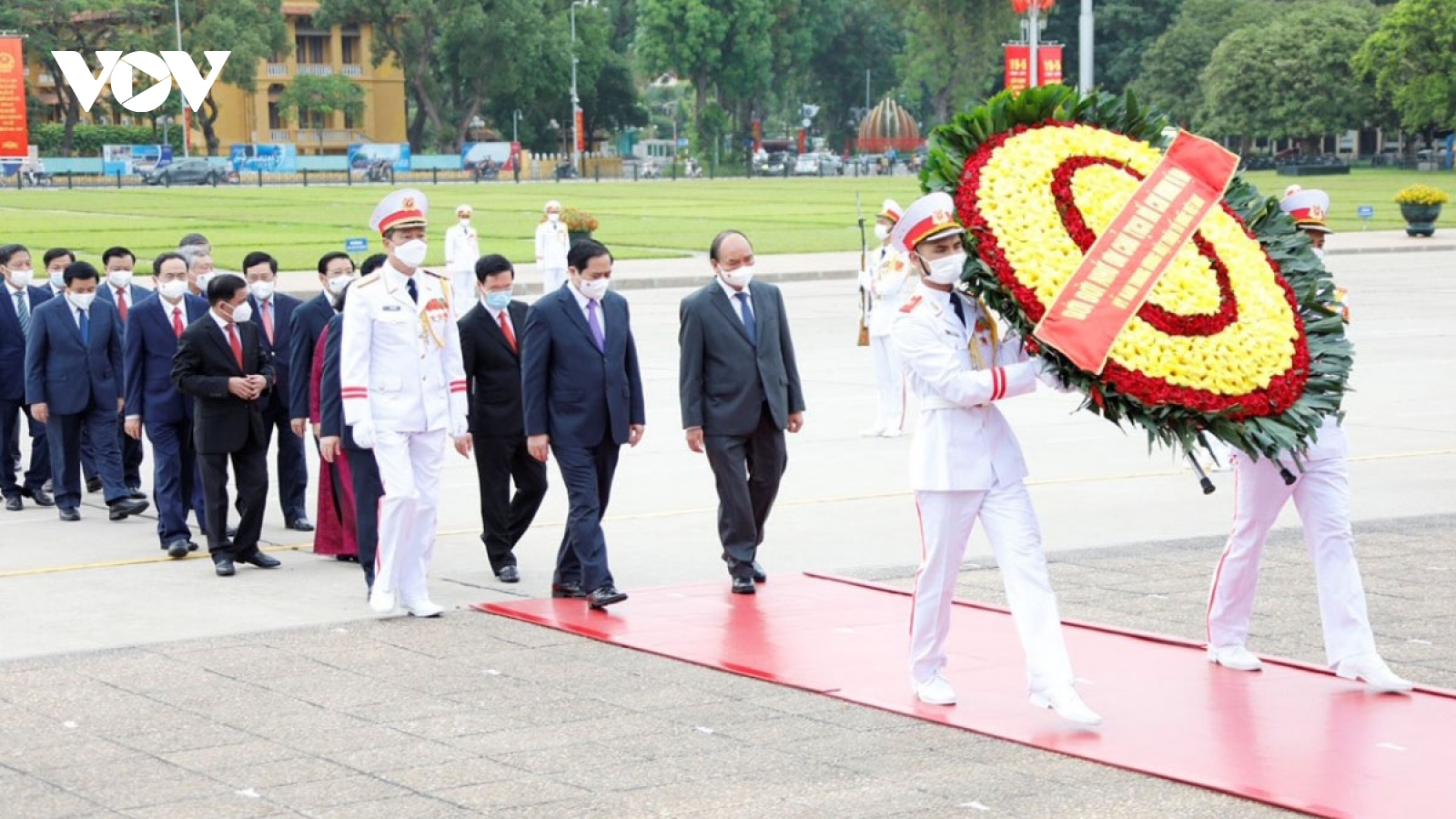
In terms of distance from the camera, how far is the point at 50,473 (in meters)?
14.5

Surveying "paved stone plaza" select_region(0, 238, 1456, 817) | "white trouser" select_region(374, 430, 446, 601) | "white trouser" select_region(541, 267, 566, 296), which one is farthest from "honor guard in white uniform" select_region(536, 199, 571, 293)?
"white trouser" select_region(374, 430, 446, 601)

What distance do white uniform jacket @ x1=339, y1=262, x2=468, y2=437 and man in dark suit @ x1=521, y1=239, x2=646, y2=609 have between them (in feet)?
1.41

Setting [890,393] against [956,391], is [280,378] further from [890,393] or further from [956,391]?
[956,391]

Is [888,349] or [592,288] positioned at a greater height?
[592,288]

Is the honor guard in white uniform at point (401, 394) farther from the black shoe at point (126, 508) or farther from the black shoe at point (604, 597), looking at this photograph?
the black shoe at point (126, 508)

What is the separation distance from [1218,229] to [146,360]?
711 centimetres

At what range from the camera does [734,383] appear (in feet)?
33.3

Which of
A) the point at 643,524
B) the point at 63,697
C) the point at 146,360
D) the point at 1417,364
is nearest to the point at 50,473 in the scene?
the point at 146,360

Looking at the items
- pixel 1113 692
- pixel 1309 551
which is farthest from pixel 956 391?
pixel 1309 551

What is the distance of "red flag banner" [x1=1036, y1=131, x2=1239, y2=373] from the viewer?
23.8 feet

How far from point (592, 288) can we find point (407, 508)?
4.73 ft

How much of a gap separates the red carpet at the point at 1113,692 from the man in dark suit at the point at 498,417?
2.95ft

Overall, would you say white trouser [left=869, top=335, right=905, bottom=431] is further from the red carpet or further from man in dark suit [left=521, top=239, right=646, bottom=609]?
man in dark suit [left=521, top=239, right=646, bottom=609]

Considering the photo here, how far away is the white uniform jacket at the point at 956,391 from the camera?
7543 mm
